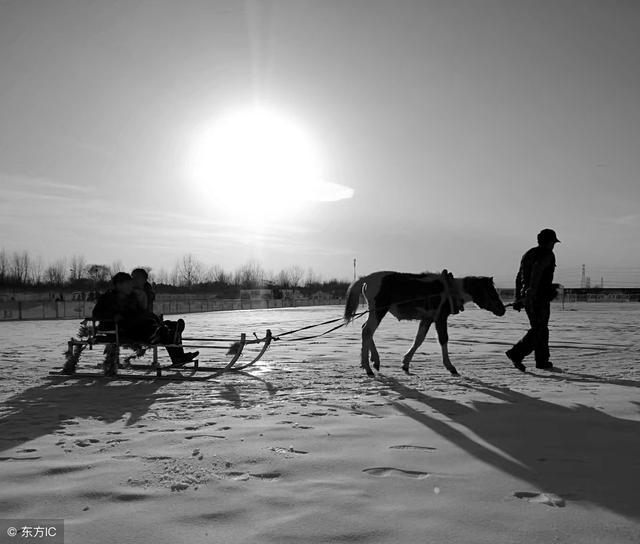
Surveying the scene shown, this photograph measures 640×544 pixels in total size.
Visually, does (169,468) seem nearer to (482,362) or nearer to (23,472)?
(23,472)

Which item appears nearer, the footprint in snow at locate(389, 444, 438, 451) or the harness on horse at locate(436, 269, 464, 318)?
the footprint in snow at locate(389, 444, 438, 451)

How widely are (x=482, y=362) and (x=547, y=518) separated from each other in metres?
7.12

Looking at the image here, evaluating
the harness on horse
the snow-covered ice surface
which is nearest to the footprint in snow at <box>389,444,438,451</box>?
the snow-covered ice surface

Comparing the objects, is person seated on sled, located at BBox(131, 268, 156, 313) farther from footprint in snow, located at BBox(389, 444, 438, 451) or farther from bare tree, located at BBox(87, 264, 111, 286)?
bare tree, located at BBox(87, 264, 111, 286)

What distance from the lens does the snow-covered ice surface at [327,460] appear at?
266cm

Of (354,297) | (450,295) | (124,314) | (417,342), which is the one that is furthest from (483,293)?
(124,314)

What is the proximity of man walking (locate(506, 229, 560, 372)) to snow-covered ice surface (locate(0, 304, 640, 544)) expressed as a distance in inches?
56.1

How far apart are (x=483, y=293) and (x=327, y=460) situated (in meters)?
6.14

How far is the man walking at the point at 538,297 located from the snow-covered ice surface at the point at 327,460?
1424 millimetres

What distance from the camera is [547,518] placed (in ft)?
8.87

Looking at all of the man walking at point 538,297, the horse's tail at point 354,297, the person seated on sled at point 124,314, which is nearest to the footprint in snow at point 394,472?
the horse's tail at point 354,297

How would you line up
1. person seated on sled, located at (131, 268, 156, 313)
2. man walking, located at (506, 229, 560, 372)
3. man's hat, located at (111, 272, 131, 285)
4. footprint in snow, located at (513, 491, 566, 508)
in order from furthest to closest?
1. man walking, located at (506, 229, 560, 372)
2. person seated on sled, located at (131, 268, 156, 313)
3. man's hat, located at (111, 272, 131, 285)
4. footprint in snow, located at (513, 491, 566, 508)

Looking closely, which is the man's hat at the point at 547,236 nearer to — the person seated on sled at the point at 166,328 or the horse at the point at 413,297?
the horse at the point at 413,297

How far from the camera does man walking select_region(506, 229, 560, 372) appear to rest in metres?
8.66
